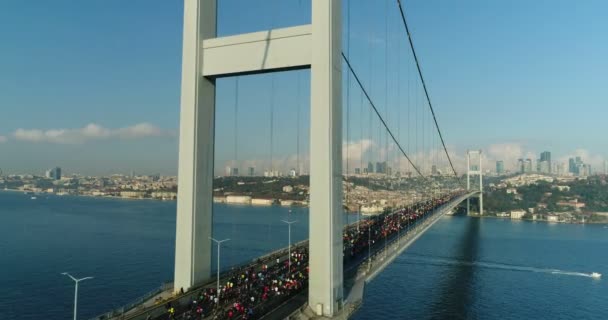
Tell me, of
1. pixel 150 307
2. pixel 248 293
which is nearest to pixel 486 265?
pixel 248 293

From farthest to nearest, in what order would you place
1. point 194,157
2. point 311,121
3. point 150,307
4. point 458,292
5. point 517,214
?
1. point 517,214
2. point 458,292
3. point 194,157
4. point 311,121
5. point 150,307

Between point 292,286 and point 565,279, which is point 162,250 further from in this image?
point 565,279

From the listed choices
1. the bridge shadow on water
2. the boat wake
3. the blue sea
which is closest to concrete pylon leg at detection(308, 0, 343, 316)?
the blue sea

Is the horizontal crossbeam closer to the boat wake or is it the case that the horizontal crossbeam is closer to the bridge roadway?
the bridge roadway

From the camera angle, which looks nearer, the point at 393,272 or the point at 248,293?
the point at 248,293

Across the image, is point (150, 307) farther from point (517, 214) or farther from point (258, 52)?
point (517, 214)

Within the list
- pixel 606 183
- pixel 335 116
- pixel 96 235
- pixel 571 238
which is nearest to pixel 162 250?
pixel 96 235

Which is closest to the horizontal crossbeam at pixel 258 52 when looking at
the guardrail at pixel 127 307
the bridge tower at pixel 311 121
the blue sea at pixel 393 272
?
the bridge tower at pixel 311 121
